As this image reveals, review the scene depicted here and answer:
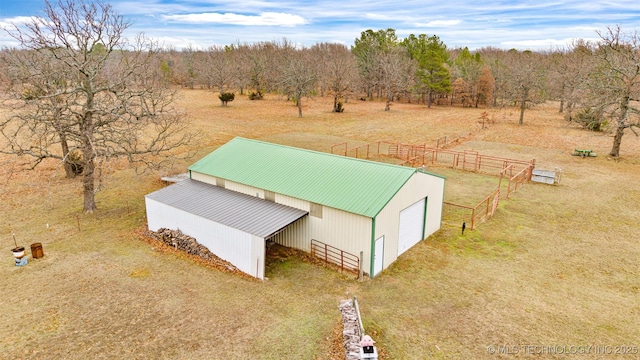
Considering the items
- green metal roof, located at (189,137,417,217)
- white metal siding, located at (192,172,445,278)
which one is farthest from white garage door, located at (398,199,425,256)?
green metal roof, located at (189,137,417,217)

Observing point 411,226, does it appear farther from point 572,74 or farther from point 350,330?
point 572,74

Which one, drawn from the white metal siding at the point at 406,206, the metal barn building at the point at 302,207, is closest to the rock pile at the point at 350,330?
the metal barn building at the point at 302,207

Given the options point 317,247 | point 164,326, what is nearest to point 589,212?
point 317,247

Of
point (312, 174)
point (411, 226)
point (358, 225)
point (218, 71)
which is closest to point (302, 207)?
point (312, 174)

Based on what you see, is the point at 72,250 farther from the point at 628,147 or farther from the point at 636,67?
the point at 628,147

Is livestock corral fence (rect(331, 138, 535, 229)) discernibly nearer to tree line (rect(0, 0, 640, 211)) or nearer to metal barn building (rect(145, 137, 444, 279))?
metal barn building (rect(145, 137, 444, 279))

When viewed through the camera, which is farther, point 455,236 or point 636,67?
point 636,67
